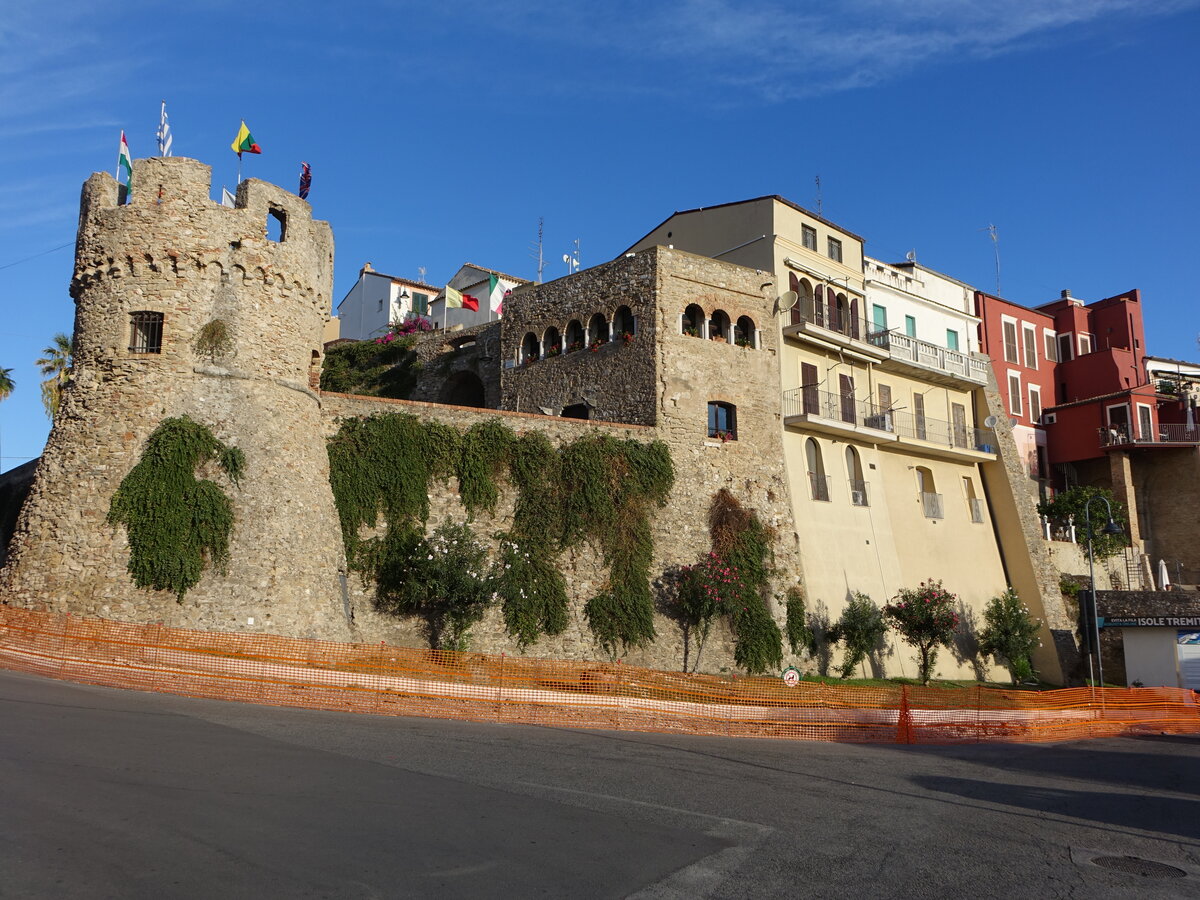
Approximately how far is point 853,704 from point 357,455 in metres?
13.3

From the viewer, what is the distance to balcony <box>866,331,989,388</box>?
35.6 meters

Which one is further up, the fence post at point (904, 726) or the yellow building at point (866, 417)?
the yellow building at point (866, 417)

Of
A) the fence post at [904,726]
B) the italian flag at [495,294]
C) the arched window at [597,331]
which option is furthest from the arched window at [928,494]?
the italian flag at [495,294]

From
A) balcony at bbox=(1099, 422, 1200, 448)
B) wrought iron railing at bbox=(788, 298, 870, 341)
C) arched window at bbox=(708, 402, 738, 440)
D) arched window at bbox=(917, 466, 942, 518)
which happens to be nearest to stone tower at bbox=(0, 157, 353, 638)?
arched window at bbox=(708, 402, 738, 440)

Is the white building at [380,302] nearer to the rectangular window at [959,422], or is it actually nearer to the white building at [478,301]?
the white building at [478,301]

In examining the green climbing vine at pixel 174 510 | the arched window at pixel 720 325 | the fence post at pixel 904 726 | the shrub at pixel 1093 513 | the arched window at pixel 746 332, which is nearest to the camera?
the green climbing vine at pixel 174 510

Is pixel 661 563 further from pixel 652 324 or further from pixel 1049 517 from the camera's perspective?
pixel 1049 517

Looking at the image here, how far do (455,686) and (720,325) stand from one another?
1677cm

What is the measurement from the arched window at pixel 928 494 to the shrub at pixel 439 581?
19.5 meters

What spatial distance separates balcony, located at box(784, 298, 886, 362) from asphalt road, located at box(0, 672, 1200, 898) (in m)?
18.6

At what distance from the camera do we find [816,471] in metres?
31.8

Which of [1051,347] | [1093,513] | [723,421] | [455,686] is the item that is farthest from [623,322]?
[1051,347]

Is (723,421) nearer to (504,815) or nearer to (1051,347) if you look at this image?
(504,815)

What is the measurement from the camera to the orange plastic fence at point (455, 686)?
16.6 m
